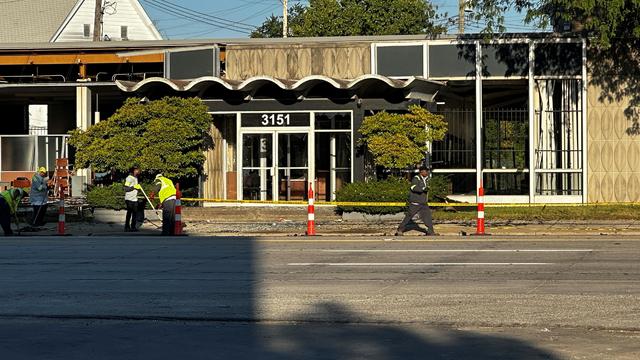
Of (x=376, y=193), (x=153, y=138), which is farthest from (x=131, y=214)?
(x=376, y=193)

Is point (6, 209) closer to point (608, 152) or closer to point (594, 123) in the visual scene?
point (594, 123)

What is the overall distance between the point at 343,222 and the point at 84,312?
59.0 ft

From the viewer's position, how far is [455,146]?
112 ft

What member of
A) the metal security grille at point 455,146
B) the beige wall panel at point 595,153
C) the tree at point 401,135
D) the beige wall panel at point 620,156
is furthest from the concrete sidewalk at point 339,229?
the beige wall panel at point 620,156

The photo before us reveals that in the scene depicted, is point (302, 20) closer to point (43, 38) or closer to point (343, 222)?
point (43, 38)

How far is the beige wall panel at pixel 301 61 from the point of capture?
34.7 m

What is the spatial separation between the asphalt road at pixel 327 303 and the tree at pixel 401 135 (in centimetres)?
1084

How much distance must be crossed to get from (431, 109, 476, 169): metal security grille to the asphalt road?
44.2 ft

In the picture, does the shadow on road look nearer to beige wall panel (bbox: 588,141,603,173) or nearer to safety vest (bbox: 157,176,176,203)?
safety vest (bbox: 157,176,176,203)

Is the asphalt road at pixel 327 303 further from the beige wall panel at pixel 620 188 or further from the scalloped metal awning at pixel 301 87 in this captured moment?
the beige wall panel at pixel 620 188

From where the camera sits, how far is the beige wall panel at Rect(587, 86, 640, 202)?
33.4 meters

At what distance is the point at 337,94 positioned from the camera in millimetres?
33062

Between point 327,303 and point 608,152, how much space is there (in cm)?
2245

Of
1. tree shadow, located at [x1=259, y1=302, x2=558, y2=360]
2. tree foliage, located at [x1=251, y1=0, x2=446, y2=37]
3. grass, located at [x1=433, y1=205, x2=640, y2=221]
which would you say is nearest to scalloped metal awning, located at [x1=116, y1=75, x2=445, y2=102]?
grass, located at [x1=433, y1=205, x2=640, y2=221]
